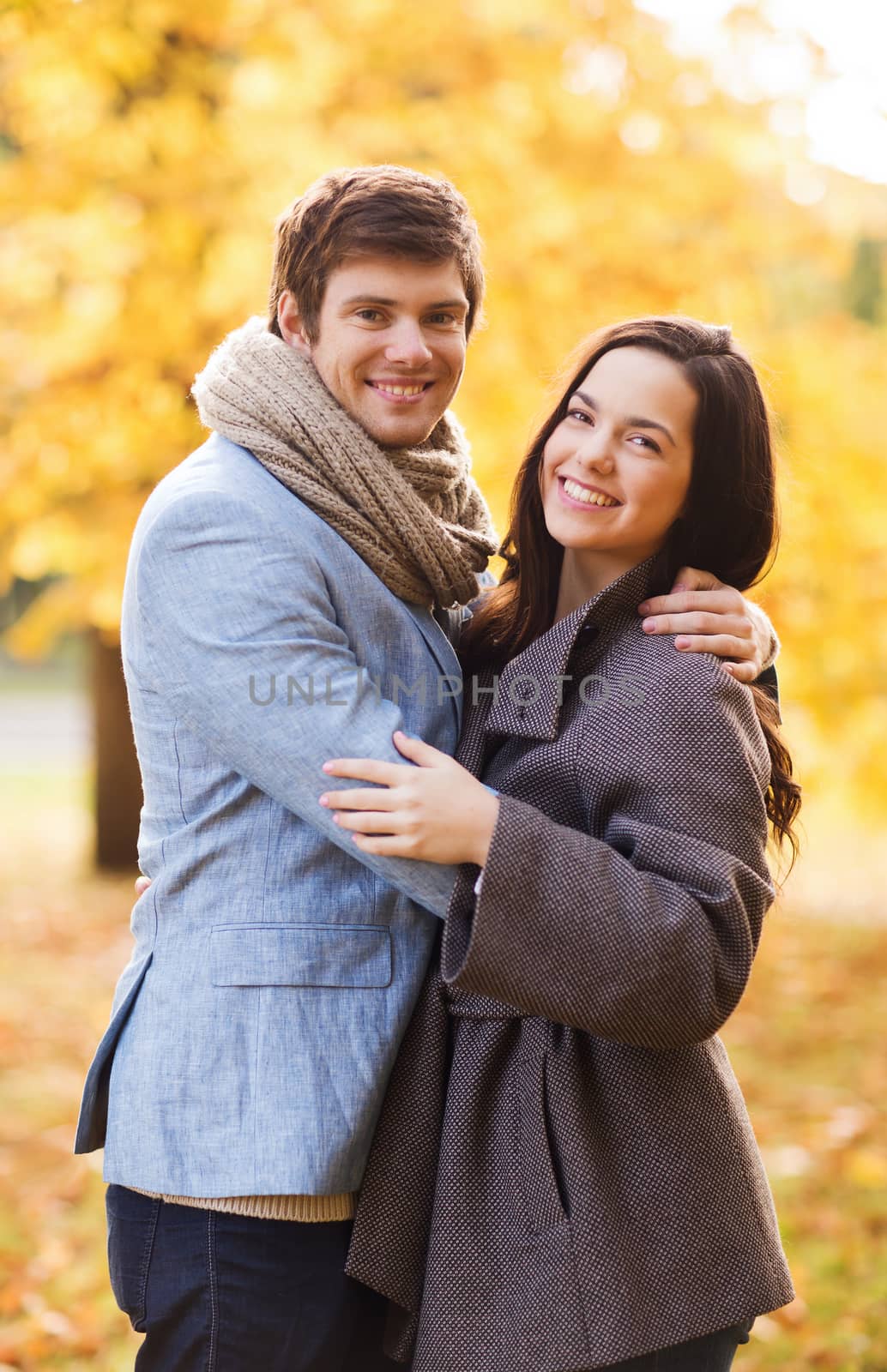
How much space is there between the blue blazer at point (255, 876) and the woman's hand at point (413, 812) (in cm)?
3

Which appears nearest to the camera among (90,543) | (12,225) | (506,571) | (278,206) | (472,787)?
(472,787)

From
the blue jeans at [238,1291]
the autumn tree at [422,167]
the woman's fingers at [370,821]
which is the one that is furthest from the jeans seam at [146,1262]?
the autumn tree at [422,167]

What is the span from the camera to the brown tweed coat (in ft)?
5.47

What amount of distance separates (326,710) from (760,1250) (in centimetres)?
95

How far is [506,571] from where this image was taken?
230cm

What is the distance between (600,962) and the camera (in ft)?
5.41

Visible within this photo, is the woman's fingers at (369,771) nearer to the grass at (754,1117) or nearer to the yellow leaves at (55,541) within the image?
the grass at (754,1117)

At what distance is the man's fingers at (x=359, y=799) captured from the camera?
66.7 inches

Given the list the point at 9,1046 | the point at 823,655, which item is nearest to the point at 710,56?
the point at 823,655

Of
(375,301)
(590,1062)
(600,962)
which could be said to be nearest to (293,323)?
(375,301)

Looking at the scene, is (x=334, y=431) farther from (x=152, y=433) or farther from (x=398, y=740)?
(x=152, y=433)

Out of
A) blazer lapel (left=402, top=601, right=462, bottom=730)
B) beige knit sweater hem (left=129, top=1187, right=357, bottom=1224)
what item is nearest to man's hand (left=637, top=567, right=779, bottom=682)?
blazer lapel (left=402, top=601, right=462, bottom=730)

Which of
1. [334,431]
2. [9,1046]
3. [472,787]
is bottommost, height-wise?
[9,1046]

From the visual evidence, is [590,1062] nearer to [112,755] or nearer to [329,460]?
[329,460]
